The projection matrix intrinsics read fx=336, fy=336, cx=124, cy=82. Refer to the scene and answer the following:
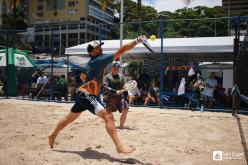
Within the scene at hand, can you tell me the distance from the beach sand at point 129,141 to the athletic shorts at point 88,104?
75 cm

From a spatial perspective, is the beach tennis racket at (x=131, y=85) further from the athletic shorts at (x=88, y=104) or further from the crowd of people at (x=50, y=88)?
the athletic shorts at (x=88, y=104)

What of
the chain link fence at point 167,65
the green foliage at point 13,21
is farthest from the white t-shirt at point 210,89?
the green foliage at point 13,21

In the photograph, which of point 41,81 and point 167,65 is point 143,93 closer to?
point 167,65

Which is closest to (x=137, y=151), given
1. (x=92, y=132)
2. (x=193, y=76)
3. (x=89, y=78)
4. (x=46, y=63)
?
(x=89, y=78)

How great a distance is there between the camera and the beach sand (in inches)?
203

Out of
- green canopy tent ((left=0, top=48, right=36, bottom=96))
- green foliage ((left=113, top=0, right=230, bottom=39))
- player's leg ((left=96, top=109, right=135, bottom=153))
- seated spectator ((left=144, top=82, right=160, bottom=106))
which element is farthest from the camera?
green foliage ((left=113, top=0, right=230, bottom=39))

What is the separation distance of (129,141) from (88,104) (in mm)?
1516

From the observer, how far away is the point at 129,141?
21.0 feet

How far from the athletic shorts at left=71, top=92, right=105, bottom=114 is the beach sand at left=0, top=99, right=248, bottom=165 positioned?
747mm

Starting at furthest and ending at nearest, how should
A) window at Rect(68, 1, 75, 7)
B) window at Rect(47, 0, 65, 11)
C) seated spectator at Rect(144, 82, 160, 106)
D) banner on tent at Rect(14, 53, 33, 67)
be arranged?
1. window at Rect(47, 0, 65, 11)
2. window at Rect(68, 1, 75, 7)
3. banner on tent at Rect(14, 53, 33, 67)
4. seated spectator at Rect(144, 82, 160, 106)

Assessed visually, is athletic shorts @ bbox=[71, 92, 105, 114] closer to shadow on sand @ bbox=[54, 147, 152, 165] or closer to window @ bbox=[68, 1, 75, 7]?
shadow on sand @ bbox=[54, 147, 152, 165]

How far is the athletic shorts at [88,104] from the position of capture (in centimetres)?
518

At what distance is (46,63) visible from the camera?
19.8 metres

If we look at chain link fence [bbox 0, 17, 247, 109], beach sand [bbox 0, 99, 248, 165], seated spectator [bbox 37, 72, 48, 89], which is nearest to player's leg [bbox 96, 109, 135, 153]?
beach sand [bbox 0, 99, 248, 165]
